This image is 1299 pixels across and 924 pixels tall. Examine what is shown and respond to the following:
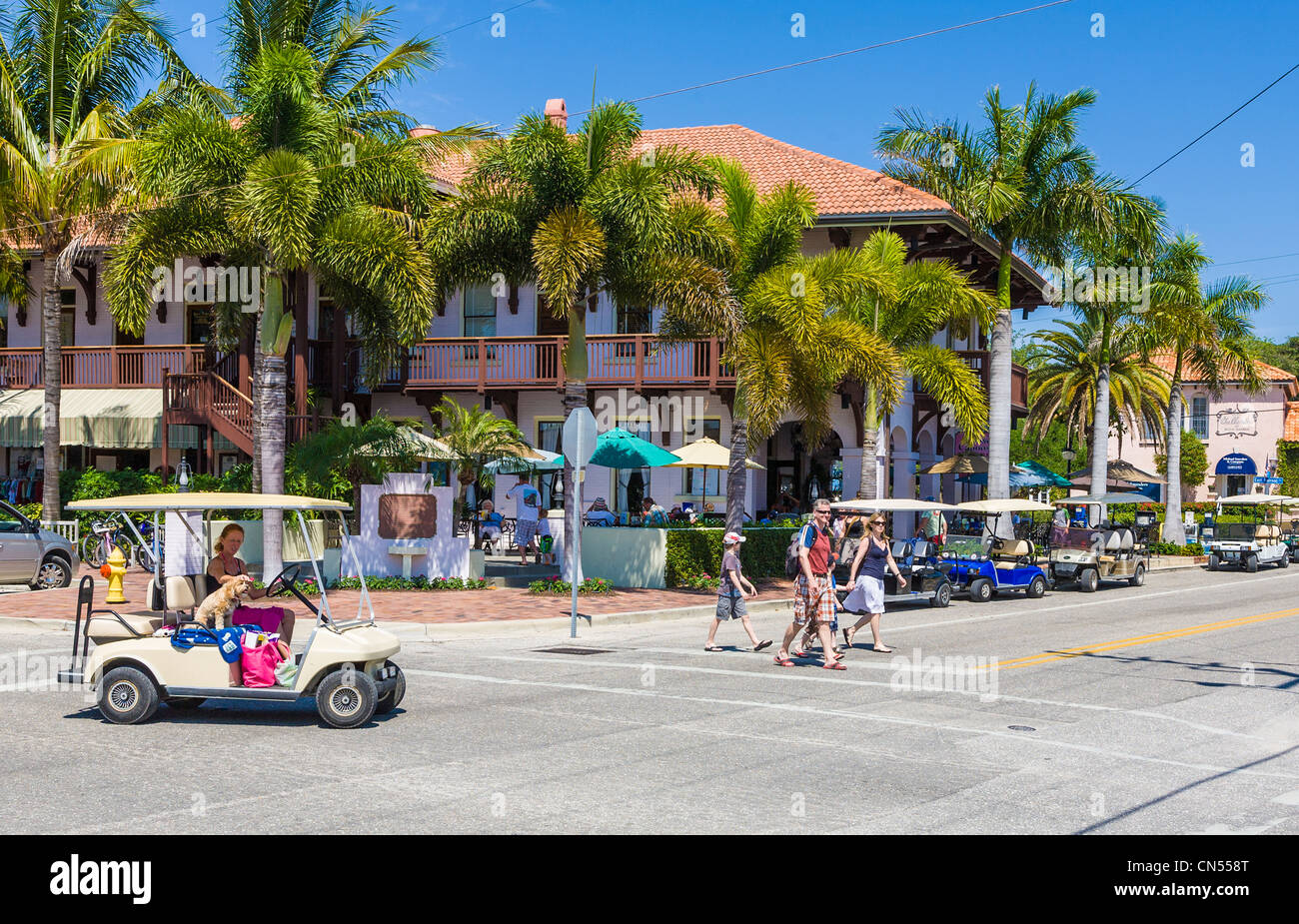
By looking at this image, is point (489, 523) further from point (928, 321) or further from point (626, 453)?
point (928, 321)

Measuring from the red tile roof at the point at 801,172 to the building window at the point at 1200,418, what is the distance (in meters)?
35.9

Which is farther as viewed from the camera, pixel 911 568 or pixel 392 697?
pixel 911 568

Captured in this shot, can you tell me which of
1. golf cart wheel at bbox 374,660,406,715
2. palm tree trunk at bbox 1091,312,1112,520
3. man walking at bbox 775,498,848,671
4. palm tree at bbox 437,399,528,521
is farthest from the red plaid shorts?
palm tree trunk at bbox 1091,312,1112,520

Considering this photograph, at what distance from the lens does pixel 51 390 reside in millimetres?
25672

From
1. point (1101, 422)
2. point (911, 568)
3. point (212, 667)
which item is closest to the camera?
point (212, 667)

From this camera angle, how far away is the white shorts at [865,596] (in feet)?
49.8

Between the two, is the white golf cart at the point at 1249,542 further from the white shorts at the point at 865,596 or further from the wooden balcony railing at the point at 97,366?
the wooden balcony railing at the point at 97,366

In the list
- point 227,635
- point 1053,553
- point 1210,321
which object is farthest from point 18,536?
point 1210,321

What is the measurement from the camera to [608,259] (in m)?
21.0

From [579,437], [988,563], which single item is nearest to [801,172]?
[988,563]

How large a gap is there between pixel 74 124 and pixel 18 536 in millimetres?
9808

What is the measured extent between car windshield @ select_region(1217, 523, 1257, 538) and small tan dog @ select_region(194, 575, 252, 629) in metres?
33.1

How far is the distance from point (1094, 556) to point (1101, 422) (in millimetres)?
11149

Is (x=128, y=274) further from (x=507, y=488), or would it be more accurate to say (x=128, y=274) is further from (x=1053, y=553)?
(x=1053, y=553)
